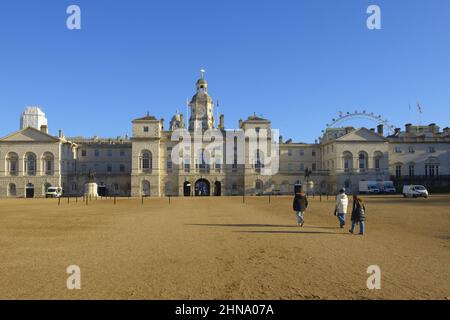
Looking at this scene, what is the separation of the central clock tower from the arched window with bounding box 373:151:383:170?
114 ft

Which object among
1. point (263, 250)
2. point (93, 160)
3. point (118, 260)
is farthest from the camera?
point (93, 160)

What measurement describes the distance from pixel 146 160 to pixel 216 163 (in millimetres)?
13655

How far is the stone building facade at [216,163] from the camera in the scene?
67688 mm

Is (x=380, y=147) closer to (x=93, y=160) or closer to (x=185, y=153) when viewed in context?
(x=185, y=153)

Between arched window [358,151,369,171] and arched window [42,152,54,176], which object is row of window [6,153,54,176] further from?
arched window [358,151,369,171]

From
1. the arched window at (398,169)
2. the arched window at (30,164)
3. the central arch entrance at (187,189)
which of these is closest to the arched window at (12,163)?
the arched window at (30,164)

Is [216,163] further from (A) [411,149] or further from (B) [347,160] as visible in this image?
(A) [411,149]

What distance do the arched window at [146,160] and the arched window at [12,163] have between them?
24.3 metres

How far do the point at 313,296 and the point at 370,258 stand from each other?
14.2ft

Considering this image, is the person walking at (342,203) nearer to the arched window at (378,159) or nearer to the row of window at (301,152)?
the arched window at (378,159)

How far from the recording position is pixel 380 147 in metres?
69.3

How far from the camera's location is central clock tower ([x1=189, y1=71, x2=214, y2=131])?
77875 millimetres

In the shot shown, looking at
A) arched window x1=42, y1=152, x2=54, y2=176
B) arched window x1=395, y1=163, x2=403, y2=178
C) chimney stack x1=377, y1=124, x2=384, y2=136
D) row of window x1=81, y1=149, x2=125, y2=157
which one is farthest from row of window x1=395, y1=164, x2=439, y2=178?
arched window x1=42, y1=152, x2=54, y2=176
